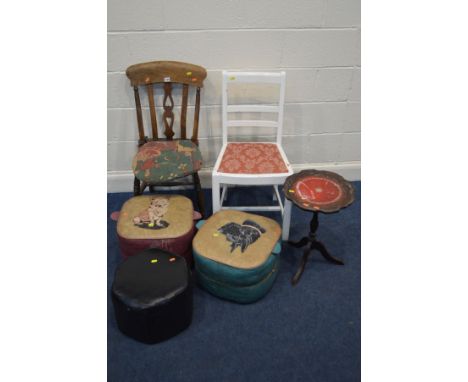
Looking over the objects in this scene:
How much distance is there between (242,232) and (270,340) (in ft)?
1.73

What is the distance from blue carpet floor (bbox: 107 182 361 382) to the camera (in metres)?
1.46

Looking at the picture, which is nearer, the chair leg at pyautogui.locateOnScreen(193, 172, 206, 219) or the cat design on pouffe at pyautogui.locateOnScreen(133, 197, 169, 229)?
the cat design on pouffe at pyautogui.locateOnScreen(133, 197, 169, 229)

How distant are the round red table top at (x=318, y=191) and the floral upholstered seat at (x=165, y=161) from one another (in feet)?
1.90

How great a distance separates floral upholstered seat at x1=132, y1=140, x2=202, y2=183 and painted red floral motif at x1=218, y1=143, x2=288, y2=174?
0.18 m

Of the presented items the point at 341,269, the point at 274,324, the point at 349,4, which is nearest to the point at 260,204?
the point at 341,269

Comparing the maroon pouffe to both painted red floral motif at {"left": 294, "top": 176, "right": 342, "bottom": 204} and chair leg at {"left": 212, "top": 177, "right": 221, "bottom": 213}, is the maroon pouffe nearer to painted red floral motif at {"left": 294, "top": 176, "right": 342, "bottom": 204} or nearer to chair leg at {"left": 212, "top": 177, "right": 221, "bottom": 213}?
chair leg at {"left": 212, "top": 177, "right": 221, "bottom": 213}

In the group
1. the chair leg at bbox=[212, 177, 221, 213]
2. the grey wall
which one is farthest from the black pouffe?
the grey wall

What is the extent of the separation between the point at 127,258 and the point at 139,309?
305mm

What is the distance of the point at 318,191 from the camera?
175 centimetres

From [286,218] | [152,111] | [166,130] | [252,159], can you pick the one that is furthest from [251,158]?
[152,111]

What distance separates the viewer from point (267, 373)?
4.79ft

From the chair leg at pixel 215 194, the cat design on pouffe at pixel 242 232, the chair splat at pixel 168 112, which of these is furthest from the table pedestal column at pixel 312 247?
the chair splat at pixel 168 112

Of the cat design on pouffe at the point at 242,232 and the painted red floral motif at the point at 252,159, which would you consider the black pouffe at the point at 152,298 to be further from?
the painted red floral motif at the point at 252,159

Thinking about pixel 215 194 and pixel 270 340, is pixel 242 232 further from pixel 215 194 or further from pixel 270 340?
pixel 270 340
